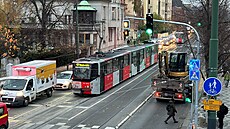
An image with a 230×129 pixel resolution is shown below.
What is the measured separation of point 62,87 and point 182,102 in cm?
1111

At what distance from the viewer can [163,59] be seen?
95.0ft

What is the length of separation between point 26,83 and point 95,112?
5.48m

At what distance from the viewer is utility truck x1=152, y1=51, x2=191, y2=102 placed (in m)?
25.9

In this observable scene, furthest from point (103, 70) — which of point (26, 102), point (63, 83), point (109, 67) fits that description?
point (26, 102)

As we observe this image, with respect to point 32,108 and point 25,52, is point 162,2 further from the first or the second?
point 32,108

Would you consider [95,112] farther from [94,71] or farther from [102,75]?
[102,75]

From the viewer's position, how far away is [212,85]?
36.0 ft

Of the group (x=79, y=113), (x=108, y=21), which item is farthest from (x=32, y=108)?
(x=108, y=21)

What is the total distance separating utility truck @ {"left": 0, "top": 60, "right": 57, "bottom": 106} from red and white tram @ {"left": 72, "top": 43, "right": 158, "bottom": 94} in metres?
2.14

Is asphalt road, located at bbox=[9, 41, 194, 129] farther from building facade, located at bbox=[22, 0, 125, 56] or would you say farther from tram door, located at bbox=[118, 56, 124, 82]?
building facade, located at bbox=[22, 0, 125, 56]

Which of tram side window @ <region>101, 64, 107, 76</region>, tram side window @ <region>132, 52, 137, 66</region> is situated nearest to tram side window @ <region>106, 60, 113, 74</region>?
tram side window @ <region>101, 64, 107, 76</region>

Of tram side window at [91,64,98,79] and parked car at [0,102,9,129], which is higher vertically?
tram side window at [91,64,98,79]

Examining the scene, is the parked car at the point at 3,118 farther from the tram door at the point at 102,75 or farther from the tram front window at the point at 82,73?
the tram door at the point at 102,75

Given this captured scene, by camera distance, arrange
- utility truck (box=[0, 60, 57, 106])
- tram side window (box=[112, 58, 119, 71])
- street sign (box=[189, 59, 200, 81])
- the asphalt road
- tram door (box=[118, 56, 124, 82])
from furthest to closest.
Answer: tram door (box=[118, 56, 124, 82])
tram side window (box=[112, 58, 119, 71])
utility truck (box=[0, 60, 57, 106])
the asphalt road
street sign (box=[189, 59, 200, 81])
